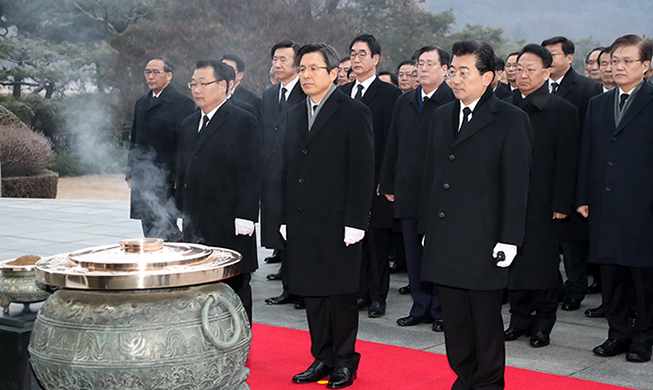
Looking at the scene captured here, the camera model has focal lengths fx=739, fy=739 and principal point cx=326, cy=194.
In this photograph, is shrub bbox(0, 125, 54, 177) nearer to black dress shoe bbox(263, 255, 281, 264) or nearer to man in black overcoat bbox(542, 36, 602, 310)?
black dress shoe bbox(263, 255, 281, 264)

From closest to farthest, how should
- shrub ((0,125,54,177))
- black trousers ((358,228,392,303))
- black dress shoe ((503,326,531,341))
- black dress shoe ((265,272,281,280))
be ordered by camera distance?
black dress shoe ((503,326,531,341)) < black trousers ((358,228,392,303)) < black dress shoe ((265,272,281,280)) < shrub ((0,125,54,177))

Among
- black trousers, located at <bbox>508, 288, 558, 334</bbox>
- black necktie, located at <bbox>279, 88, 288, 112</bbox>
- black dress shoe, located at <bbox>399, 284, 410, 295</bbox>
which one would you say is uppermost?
black necktie, located at <bbox>279, 88, 288, 112</bbox>

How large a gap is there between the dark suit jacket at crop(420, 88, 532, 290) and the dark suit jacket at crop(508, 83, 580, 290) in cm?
111

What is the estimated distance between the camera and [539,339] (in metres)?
4.36

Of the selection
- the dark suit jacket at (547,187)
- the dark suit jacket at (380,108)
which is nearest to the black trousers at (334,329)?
the dark suit jacket at (547,187)

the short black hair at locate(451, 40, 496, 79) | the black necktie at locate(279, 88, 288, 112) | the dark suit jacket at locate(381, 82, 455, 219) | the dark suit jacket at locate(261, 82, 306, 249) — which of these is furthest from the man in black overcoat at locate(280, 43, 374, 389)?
the black necktie at locate(279, 88, 288, 112)

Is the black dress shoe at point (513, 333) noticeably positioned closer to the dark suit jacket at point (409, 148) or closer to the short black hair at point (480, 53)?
the dark suit jacket at point (409, 148)

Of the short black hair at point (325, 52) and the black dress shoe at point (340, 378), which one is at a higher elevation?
the short black hair at point (325, 52)

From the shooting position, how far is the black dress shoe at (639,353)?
4.01 metres

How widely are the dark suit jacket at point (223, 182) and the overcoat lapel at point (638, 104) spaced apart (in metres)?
2.02

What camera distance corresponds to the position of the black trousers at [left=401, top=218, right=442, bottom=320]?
4824 mm

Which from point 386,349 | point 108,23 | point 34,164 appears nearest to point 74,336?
point 386,349

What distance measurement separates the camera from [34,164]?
54.1 feet

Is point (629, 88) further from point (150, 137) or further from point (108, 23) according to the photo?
point (108, 23)
